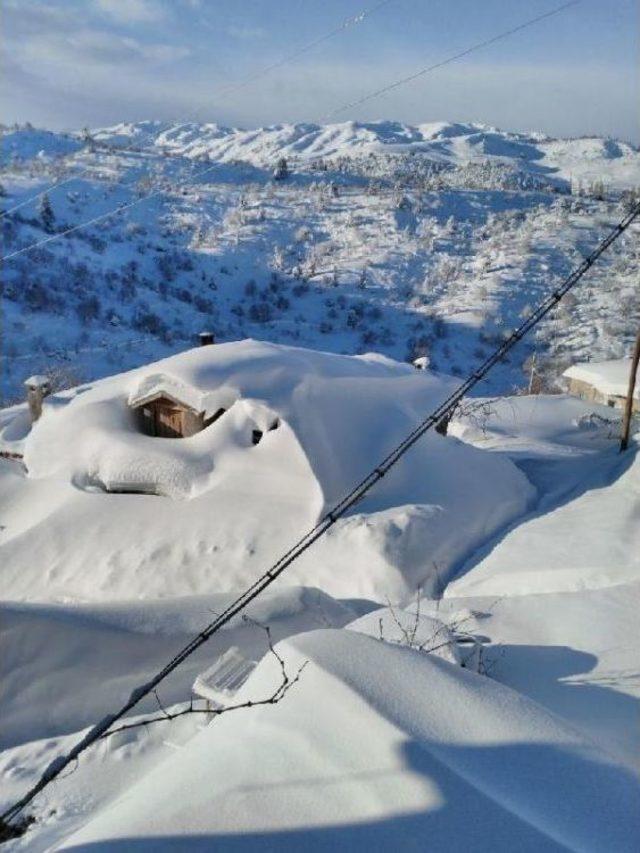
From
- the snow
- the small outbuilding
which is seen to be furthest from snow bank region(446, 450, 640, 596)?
the snow

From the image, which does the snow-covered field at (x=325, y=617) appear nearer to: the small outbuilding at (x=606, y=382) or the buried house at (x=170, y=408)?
the buried house at (x=170, y=408)

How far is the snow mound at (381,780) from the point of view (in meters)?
3.06

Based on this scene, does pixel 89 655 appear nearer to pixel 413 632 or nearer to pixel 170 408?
pixel 413 632

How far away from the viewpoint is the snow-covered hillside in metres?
48.4

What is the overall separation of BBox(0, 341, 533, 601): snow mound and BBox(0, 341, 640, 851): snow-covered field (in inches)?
2.1

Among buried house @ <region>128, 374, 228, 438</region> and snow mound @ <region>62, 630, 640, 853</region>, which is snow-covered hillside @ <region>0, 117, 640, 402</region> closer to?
buried house @ <region>128, 374, 228, 438</region>

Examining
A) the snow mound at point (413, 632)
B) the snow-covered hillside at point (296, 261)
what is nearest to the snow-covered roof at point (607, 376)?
the snow-covered hillside at point (296, 261)

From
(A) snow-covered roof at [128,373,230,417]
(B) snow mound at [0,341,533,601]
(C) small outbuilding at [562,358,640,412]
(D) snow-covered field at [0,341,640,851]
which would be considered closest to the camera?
(D) snow-covered field at [0,341,640,851]

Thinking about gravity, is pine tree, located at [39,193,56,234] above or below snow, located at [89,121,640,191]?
below

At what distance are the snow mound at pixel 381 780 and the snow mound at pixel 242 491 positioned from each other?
21.0 feet

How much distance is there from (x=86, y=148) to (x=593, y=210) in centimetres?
7767

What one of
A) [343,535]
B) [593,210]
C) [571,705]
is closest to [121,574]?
[343,535]

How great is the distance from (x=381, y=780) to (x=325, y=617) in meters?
5.62

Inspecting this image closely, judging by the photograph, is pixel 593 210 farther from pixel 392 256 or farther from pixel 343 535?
pixel 343 535
